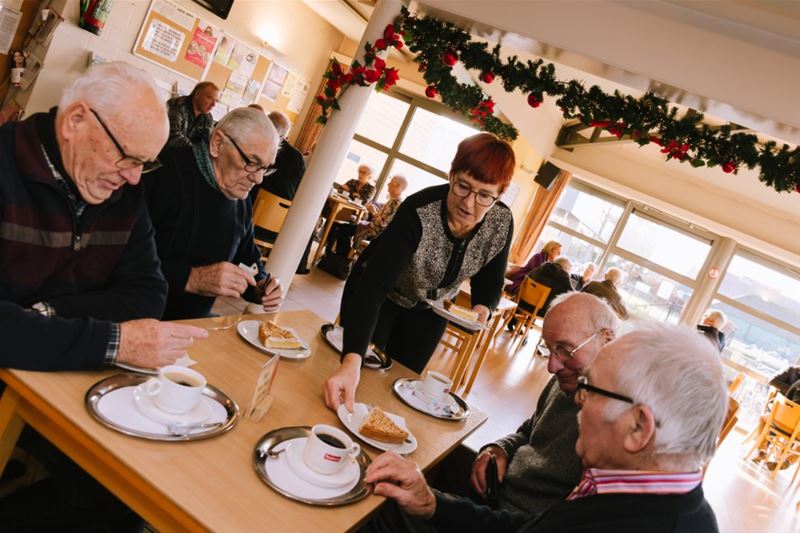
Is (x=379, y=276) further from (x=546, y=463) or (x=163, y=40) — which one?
(x=163, y=40)

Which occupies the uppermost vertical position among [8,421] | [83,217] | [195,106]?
[195,106]

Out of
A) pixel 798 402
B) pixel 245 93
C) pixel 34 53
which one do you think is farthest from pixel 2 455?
pixel 798 402

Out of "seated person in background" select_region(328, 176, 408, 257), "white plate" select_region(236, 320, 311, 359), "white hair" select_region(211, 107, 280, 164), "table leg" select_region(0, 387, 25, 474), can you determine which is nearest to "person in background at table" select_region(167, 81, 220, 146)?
"seated person in background" select_region(328, 176, 408, 257)

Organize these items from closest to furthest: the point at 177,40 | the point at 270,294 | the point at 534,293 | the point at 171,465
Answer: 1. the point at 171,465
2. the point at 270,294
3. the point at 177,40
4. the point at 534,293

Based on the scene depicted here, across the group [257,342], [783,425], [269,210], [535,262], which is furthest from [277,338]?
[783,425]

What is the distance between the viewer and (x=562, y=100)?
3502 millimetres

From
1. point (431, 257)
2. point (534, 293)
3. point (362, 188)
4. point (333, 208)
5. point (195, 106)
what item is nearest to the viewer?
point (431, 257)

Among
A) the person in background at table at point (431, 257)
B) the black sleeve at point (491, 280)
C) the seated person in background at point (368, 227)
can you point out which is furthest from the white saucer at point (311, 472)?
the seated person in background at point (368, 227)

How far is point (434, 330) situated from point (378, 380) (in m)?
0.56

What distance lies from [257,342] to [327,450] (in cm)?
57

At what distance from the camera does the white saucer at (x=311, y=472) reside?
0.98 m

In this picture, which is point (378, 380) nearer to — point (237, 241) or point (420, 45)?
point (237, 241)

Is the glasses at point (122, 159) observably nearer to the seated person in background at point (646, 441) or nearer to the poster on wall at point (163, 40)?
the seated person in background at point (646, 441)

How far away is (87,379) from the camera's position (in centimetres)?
100
